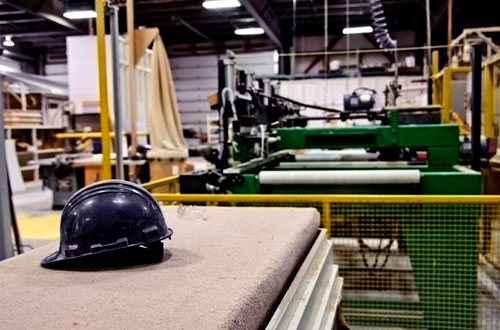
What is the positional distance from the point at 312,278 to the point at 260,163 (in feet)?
7.42

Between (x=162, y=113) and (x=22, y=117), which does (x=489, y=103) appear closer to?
(x=162, y=113)

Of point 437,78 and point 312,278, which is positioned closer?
point 312,278

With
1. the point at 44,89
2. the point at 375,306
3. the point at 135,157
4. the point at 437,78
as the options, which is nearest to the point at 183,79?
the point at 44,89

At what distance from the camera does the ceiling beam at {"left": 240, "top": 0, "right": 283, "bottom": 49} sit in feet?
36.8

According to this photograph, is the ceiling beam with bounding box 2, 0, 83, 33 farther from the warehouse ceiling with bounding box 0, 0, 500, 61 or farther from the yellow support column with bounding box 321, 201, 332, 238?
the yellow support column with bounding box 321, 201, 332, 238

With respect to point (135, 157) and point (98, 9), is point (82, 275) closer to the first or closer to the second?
point (98, 9)

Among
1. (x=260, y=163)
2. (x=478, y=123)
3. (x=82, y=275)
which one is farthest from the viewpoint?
(x=260, y=163)

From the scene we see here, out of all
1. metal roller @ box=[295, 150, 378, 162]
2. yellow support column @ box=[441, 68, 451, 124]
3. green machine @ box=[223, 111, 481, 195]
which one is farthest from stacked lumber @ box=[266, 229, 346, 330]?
yellow support column @ box=[441, 68, 451, 124]

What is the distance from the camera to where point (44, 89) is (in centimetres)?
1358

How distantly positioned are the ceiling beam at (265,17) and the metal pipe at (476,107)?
7438 millimetres

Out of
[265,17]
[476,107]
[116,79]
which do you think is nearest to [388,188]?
[476,107]

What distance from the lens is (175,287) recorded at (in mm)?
1286

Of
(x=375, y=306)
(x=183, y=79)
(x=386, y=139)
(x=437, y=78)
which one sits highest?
(x=183, y=79)

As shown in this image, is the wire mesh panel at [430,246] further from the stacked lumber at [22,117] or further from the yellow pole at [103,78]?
the stacked lumber at [22,117]
